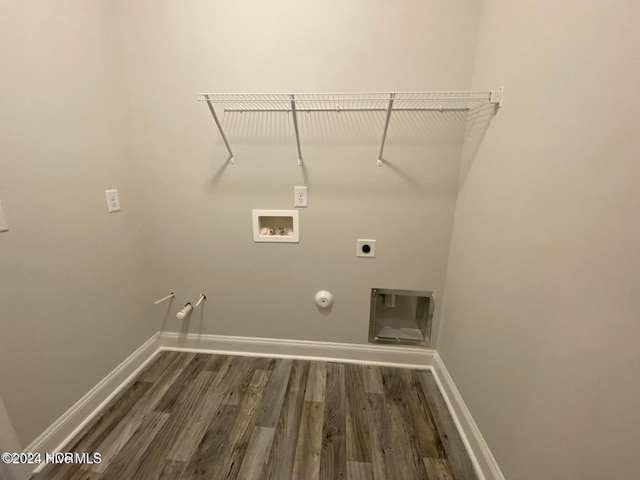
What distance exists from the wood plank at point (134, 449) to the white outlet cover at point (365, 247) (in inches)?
57.3

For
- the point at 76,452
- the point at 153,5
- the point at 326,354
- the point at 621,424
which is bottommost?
the point at 76,452

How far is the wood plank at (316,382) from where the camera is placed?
157cm

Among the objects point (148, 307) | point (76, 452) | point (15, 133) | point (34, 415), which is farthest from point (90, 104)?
point (76, 452)

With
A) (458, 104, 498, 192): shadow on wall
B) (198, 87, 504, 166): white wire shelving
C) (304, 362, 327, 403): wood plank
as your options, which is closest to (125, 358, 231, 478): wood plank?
(304, 362, 327, 403): wood plank

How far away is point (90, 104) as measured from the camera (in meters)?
1.35

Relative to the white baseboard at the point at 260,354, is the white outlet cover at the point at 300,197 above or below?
above

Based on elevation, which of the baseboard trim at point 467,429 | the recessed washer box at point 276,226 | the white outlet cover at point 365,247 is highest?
the recessed washer box at point 276,226

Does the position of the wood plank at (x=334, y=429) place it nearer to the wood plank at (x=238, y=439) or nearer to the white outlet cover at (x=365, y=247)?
the wood plank at (x=238, y=439)

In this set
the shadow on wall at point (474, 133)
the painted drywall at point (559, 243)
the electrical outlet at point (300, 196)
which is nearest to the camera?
the painted drywall at point (559, 243)

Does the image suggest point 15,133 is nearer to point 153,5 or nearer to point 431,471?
point 153,5

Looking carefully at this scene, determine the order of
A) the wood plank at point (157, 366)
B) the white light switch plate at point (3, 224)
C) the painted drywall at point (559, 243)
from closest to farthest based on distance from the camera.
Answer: the painted drywall at point (559, 243), the white light switch plate at point (3, 224), the wood plank at point (157, 366)

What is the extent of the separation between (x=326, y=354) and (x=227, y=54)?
2.00 m

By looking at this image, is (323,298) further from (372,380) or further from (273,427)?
(273,427)

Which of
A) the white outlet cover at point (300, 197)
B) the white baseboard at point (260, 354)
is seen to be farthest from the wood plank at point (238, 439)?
the white outlet cover at point (300, 197)
